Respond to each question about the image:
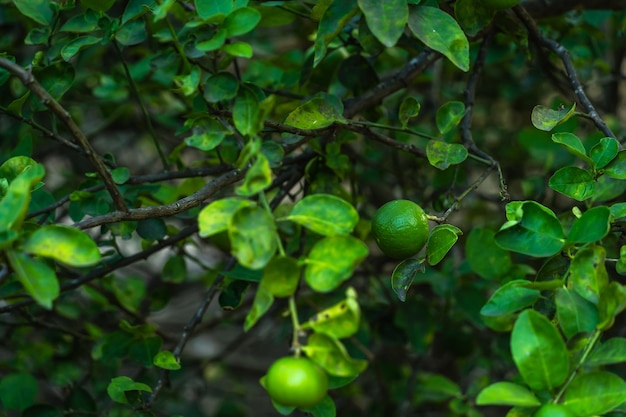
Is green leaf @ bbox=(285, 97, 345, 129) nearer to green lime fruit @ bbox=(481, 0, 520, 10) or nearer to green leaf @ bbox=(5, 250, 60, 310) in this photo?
green lime fruit @ bbox=(481, 0, 520, 10)

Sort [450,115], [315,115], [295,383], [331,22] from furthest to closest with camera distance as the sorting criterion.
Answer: [450,115] < [315,115] < [331,22] < [295,383]

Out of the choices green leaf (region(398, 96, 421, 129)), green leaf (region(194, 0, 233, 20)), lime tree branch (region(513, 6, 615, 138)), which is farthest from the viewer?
green leaf (region(398, 96, 421, 129))

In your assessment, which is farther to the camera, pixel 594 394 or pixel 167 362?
pixel 167 362

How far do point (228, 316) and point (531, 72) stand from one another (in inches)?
41.1

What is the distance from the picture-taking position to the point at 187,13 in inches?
50.4

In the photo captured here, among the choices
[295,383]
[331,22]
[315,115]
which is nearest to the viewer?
[295,383]

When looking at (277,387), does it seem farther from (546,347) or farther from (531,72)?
(531,72)

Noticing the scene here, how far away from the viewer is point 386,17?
0.86 meters

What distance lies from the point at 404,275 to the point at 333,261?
23 cm

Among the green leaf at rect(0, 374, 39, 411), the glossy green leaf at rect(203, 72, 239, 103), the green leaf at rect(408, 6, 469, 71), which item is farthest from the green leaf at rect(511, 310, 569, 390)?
the green leaf at rect(0, 374, 39, 411)

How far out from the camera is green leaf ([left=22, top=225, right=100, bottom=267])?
2.47ft

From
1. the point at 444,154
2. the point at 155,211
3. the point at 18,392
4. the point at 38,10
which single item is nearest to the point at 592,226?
the point at 444,154

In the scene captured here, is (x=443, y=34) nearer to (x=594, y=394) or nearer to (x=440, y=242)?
(x=440, y=242)

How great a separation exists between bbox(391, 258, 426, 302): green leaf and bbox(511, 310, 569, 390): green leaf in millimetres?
196
